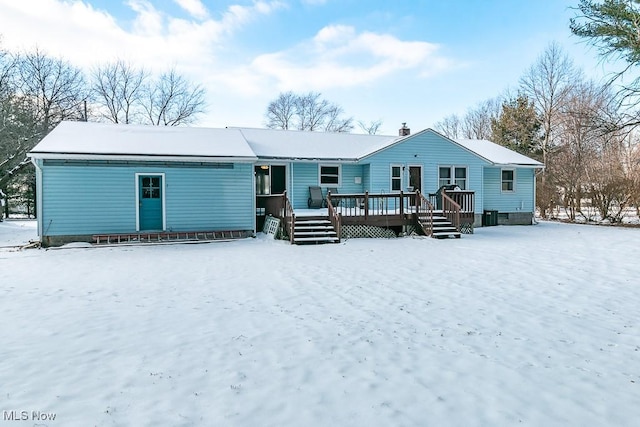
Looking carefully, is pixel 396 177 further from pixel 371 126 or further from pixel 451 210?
pixel 371 126

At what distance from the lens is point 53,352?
12.8 ft

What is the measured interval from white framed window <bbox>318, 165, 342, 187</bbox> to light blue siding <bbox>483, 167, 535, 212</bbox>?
24.9ft

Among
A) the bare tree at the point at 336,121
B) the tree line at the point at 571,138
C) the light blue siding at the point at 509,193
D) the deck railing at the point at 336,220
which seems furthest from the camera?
the bare tree at the point at 336,121

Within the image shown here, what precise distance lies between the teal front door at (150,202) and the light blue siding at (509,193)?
48.2ft

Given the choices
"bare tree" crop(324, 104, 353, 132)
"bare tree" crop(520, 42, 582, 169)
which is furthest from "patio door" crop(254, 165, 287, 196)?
"bare tree" crop(324, 104, 353, 132)

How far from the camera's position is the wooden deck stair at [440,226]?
13.2 meters

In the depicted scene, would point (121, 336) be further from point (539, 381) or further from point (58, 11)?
point (58, 11)

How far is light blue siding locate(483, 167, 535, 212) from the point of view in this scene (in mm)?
18984

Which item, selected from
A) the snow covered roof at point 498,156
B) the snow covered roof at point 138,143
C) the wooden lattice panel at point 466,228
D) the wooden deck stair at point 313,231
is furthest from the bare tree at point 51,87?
the snow covered roof at point 498,156

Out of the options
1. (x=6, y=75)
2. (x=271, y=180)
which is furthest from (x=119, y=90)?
(x=271, y=180)

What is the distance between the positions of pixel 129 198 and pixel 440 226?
10511 mm

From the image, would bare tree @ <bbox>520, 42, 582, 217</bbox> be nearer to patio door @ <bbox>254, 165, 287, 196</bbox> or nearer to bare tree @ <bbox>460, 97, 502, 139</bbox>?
bare tree @ <bbox>460, 97, 502, 139</bbox>

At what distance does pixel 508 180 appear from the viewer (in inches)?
764

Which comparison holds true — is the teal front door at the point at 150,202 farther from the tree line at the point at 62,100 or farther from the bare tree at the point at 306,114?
the bare tree at the point at 306,114
